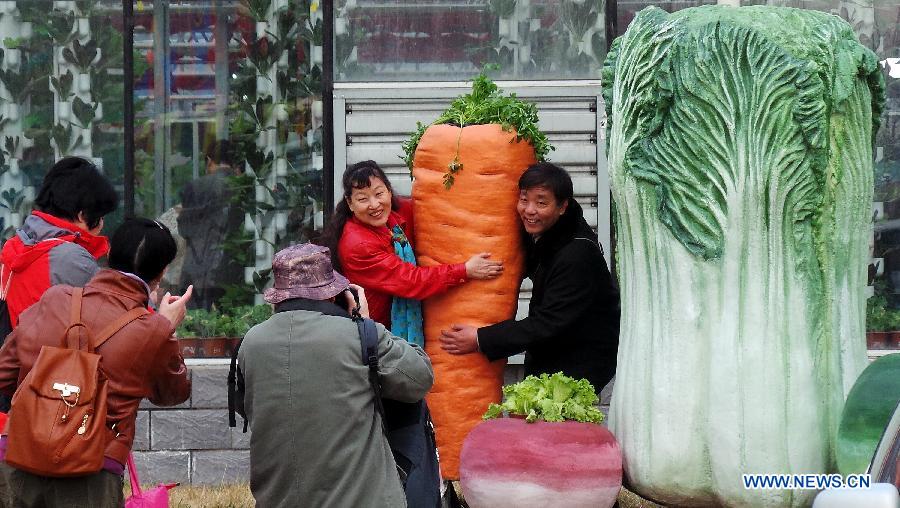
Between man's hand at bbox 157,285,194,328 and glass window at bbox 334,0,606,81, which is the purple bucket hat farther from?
glass window at bbox 334,0,606,81

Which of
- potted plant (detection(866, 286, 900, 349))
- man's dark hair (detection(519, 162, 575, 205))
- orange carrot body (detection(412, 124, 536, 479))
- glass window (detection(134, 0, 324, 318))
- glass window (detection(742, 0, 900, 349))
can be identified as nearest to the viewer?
man's dark hair (detection(519, 162, 575, 205))

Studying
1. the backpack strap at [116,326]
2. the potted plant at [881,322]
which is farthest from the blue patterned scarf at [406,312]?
the potted plant at [881,322]

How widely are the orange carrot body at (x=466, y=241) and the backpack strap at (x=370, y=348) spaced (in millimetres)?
1300

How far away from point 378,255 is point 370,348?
1.21 metres

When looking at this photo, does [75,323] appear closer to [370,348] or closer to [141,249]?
[141,249]

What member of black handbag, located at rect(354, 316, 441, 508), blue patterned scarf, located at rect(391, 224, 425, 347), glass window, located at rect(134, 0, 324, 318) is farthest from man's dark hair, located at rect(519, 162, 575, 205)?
glass window, located at rect(134, 0, 324, 318)

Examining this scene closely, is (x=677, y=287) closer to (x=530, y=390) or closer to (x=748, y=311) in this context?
(x=748, y=311)

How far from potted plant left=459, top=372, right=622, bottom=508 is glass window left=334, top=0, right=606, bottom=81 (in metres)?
3.12

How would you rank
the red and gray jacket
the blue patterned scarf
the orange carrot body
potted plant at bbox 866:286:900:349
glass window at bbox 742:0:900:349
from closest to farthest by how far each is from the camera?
the red and gray jacket
the orange carrot body
the blue patterned scarf
potted plant at bbox 866:286:900:349
glass window at bbox 742:0:900:349

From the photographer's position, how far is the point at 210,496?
729 cm

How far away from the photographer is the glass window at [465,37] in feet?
A: 25.7

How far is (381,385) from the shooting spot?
4559 millimetres

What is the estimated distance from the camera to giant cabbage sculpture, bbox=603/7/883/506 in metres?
4.79

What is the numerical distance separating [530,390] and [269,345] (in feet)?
3.65
